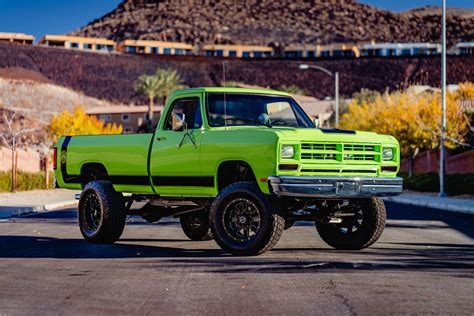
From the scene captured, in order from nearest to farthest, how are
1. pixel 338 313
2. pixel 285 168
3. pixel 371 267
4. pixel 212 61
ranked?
pixel 338 313, pixel 371 267, pixel 285 168, pixel 212 61

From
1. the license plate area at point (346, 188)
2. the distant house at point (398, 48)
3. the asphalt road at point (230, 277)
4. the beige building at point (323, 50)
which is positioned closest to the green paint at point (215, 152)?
the license plate area at point (346, 188)

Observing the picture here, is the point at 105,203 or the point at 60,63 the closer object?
the point at 105,203

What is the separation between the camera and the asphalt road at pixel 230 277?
8.98 m

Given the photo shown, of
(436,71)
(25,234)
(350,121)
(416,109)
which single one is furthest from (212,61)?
(25,234)

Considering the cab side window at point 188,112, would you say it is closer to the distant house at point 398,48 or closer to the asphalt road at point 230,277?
the asphalt road at point 230,277

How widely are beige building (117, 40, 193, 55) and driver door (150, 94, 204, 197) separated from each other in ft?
548

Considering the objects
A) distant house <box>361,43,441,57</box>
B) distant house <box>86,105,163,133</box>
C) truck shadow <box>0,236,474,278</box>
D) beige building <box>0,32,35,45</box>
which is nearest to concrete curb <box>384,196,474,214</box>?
truck shadow <box>0,236,474,278</box>

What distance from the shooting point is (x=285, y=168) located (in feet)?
42.9

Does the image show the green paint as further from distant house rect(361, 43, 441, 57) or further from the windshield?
distant house rect(361, 43, 441, 57)

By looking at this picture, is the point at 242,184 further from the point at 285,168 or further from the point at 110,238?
the point at 110,238

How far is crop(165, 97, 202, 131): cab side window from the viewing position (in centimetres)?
1461

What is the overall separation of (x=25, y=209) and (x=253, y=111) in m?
15.2

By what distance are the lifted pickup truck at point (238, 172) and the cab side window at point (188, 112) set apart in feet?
0.06

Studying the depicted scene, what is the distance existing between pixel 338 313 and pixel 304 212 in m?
6.15
